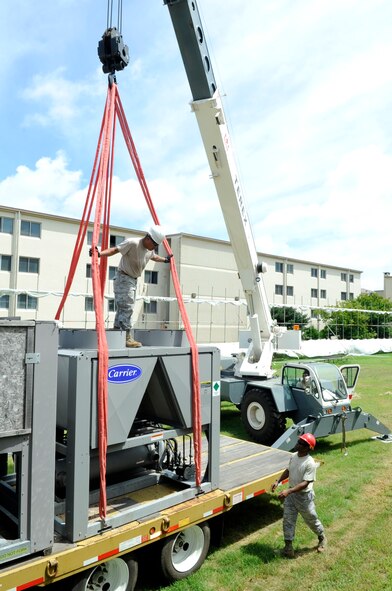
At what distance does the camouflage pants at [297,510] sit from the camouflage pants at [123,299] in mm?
2503

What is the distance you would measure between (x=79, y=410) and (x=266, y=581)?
260 cm

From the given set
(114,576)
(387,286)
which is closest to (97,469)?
(114,576)

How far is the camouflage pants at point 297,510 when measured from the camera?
4.97 metres

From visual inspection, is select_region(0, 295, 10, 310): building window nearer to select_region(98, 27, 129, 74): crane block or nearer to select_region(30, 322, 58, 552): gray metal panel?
A: select_region(98, 27, 129, 74): crane block

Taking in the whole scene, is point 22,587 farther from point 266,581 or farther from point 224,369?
point 224,369

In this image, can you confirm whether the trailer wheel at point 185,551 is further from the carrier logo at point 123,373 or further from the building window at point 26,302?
the building window at point 26,302

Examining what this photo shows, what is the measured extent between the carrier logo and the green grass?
1978mm

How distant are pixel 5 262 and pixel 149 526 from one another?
26.7 meters

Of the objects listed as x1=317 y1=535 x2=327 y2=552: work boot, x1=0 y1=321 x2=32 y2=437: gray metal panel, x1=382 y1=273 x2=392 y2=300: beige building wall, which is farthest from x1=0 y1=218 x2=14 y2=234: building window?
x1=382 y1=273 x2=392 y2=300: beige building wall

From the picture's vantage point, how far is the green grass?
180 inches

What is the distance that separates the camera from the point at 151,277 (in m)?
36.0

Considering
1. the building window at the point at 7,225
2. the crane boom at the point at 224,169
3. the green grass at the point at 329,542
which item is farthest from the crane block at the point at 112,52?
the building window at the point at 7,225

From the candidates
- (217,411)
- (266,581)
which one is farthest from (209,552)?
(217,411)

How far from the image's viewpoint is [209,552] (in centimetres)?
509
